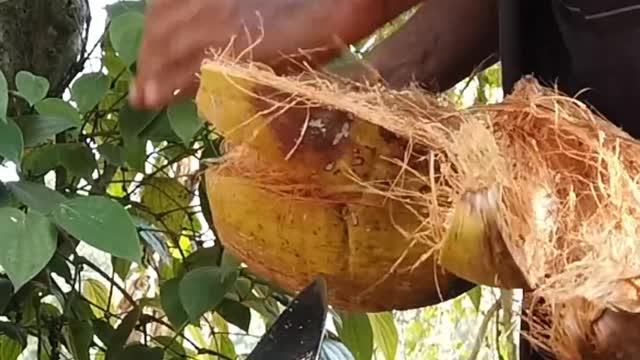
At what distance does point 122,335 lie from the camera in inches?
30.4

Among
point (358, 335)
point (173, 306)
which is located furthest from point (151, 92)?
point (358, 335)

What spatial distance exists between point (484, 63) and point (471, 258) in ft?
0.72

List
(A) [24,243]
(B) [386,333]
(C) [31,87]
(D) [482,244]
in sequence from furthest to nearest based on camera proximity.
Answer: (B) [386,333] → (C) [31,87] → (A) [24,243] → (D) [482,244]

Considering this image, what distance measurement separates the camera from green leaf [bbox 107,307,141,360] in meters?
0.75

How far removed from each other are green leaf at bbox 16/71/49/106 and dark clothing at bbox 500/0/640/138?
0.32 m

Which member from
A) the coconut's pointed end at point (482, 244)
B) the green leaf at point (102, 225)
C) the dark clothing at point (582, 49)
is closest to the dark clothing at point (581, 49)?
the dark clothing at point (582, 49)

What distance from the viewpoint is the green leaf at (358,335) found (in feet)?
2.62

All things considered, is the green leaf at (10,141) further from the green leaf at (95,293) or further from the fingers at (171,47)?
the green leaf at (95,293)

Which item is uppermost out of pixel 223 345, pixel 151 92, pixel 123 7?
pixel 123 7

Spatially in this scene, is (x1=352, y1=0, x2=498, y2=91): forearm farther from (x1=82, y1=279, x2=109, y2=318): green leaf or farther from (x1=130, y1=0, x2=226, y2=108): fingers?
(x1=82, y1=279, x2=109, y2=318): green leaf

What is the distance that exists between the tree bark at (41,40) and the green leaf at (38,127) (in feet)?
0.59

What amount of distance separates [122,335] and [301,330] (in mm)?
478

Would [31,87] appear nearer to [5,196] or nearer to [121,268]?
[5,196]

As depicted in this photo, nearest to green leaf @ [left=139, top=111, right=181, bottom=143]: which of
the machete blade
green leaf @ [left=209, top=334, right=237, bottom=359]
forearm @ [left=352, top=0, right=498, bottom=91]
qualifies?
green leaf @ [left=209, top=334, right=237, bottom=359]
